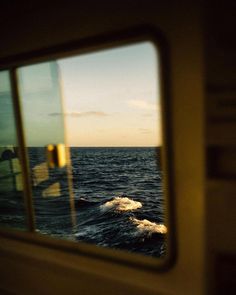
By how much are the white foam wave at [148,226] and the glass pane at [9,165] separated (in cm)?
1460

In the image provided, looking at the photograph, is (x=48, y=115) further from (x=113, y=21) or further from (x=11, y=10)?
(x=113, y=21)

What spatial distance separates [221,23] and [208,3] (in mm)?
122

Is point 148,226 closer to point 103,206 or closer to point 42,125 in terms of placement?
point 103,206

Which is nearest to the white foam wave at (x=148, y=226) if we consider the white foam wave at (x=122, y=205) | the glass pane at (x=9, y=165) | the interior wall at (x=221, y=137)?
the white foam wave at (x=122, y=205)

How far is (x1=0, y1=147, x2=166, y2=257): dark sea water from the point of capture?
260 centimetres

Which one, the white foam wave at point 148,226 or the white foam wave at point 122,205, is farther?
the white foam wave at point 122,205

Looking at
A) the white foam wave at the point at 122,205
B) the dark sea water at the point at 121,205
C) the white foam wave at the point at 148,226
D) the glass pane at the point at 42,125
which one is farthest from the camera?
the white foam wave at the point at 122,205

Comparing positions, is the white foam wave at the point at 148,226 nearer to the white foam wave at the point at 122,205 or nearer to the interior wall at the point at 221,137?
the white foam wave at the point at 122,205

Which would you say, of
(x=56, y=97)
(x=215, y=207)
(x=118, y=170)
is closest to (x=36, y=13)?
(x=56, y=97)

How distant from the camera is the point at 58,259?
7.09 ft

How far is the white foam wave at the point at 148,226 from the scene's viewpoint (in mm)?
16750

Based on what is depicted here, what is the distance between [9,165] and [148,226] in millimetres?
16653

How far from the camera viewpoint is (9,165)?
108 inches

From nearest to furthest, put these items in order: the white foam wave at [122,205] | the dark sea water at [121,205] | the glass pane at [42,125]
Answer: the glass pane at [42,125], the dark sea water at [121,205], the white foam wave at [122,205]
